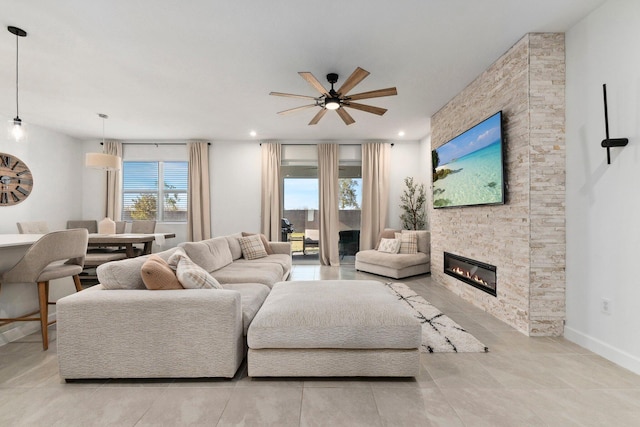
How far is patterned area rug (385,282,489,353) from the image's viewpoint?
2.27 m

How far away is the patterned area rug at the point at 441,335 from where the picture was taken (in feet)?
7.46

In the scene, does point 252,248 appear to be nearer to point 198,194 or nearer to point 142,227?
point 142,227

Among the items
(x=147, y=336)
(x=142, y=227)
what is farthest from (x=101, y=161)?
(x=147, y=336)

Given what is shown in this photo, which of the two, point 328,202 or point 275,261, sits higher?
point 328,202

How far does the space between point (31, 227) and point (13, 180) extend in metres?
1.17

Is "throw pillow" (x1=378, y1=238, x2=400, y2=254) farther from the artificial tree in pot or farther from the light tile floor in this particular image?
the light tile floor

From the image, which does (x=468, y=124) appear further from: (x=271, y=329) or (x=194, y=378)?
(x=194, y=378)

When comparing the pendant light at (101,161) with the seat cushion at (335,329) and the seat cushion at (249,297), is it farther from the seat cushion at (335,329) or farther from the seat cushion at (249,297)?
the seat cushion at (335,329)

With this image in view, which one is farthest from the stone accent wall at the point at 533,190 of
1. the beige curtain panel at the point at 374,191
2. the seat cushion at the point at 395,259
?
the beige curtain panel at the point at 374,191

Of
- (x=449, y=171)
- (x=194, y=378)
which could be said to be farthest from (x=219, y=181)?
(x=194, y=378)

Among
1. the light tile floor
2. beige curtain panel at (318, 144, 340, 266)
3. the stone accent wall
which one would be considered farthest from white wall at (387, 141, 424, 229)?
the light tile floor

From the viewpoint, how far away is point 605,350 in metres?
2.15

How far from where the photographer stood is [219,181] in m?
6.36

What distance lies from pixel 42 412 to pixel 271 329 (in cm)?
121
